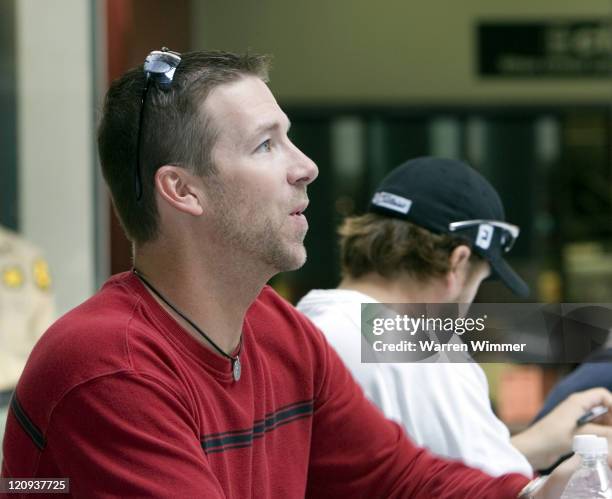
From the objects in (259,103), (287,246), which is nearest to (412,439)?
(287,246)

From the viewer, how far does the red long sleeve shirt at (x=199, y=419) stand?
1343 mm

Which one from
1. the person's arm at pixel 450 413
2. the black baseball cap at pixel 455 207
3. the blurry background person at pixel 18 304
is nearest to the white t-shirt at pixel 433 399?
the person's arm at pixel 450 413

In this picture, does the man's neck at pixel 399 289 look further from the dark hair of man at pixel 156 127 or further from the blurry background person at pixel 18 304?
the blurry background person at pixel 18 304

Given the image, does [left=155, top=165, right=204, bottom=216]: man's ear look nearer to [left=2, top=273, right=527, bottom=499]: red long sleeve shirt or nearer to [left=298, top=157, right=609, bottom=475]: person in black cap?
[left=2, top=273, right=527, bottom=499]: red long sleeve shirt

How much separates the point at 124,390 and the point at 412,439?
0.71m

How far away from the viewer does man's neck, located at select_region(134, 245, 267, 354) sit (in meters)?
1.53

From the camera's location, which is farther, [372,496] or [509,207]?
[509,207]

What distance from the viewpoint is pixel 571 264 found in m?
6.07

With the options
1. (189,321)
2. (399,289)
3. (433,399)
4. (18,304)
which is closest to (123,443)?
(189,321)

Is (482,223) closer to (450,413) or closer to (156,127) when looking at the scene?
(450,413)

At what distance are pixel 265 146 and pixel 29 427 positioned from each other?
50 centimetres

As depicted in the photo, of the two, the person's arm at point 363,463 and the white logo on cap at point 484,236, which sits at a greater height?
the white logo on cap at point 484,236

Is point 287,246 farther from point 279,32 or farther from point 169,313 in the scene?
point 279,32

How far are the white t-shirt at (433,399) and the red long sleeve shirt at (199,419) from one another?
0.17m
